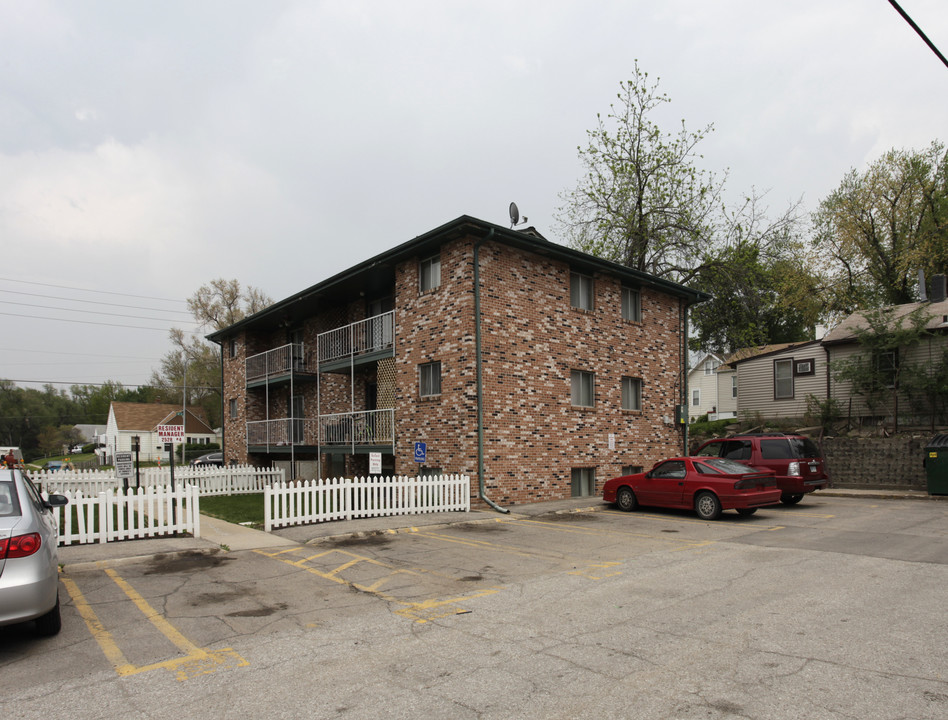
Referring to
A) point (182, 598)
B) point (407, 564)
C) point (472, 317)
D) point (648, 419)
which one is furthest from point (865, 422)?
point (182, 598)

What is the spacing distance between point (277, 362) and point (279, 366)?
0.30 m

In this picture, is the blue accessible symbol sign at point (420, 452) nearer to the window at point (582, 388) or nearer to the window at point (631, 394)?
the window at point (582, 388)

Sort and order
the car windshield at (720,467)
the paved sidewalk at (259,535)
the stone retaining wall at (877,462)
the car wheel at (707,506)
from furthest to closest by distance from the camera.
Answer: the stone retaining wall at (877,462), the car windshield at (720,467), the car wheel at (707,506), the paved sidewalk at (259,535)

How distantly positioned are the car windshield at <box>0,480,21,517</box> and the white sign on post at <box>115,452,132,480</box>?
34.2 feet

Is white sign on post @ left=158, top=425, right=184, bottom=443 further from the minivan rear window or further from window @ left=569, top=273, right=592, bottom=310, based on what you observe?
the minivan rear window

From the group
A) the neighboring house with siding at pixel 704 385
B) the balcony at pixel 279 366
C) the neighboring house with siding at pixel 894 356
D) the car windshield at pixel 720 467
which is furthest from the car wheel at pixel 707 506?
A: the neighboring house with siding at pixel 704 385

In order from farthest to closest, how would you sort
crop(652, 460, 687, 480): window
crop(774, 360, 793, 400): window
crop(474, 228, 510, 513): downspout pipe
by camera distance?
1. crop(774, 360, 793, 400): window
2. crop(474, 228, 510, 513): downspout pipe
3. crop(652, 460, 687, 480): window

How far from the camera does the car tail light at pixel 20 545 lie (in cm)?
532

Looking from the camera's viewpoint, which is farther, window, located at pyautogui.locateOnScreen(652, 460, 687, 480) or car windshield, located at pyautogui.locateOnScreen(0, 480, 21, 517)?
window, located at pyautogui.locateOnScreen(652, 460, 687, 480)

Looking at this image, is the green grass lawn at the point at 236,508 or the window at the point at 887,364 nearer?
the green grass lawn at the point at 236,508

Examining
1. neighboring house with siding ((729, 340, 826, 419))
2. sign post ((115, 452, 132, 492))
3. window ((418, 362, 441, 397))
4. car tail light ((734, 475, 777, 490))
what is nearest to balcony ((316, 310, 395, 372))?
window ((418, 362, 441, 397))

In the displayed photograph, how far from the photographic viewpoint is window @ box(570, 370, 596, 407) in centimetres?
1853

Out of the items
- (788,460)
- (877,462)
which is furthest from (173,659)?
(877,462)

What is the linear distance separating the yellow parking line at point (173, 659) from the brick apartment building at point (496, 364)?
373 inches
